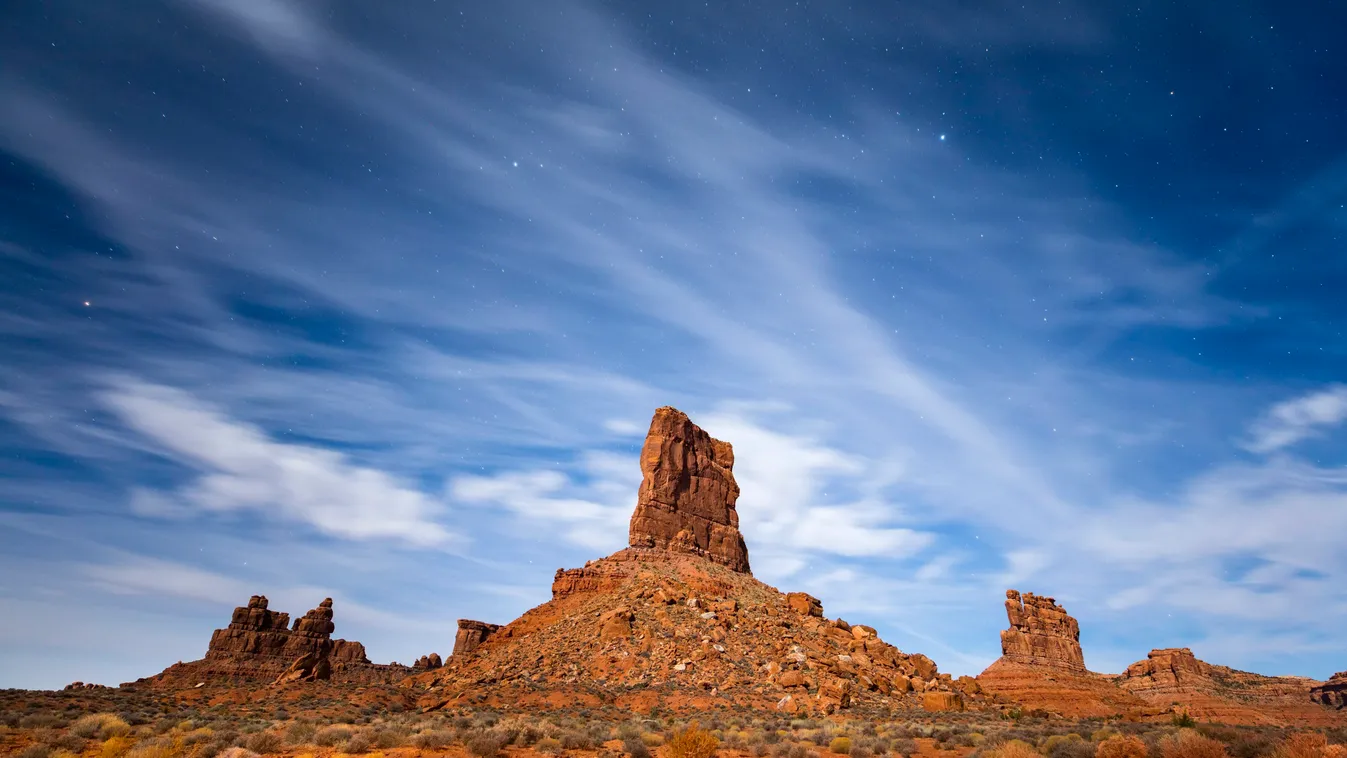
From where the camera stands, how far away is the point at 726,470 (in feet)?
326

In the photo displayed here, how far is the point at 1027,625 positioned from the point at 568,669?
82.8 meters

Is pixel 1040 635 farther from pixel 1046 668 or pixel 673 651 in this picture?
pixel 673 651

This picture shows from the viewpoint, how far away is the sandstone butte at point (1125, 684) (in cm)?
6719

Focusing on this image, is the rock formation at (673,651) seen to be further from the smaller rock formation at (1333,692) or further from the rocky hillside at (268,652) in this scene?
the smaller rock formation at (1333,692)

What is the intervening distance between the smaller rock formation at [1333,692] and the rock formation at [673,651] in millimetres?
83269

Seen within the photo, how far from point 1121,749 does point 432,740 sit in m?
18.7

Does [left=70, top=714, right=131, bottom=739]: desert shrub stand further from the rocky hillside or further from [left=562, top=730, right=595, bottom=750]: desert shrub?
the rocky hillside

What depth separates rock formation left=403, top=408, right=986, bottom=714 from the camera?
131ft

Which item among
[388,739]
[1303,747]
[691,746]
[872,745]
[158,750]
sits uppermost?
[1303,747]

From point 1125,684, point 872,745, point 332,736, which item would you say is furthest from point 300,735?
point 1125,684

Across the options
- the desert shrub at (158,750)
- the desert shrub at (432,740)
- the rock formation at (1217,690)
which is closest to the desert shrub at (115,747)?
the desert shrub at (158,750)

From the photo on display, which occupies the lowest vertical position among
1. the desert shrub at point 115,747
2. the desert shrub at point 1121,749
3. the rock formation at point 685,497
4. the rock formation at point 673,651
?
the desert shrub at point 115,747

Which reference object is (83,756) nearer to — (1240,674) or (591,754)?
(591,754)

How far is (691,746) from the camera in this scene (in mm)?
17203
